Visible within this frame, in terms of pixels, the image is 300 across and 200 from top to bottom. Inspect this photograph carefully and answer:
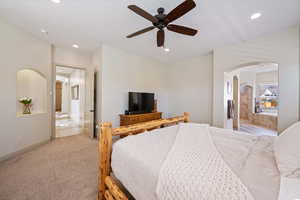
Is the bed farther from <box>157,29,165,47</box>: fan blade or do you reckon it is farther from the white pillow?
<box>157,29,165,47</box>: fan blade

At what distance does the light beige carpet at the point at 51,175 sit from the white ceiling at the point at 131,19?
2.81 meters

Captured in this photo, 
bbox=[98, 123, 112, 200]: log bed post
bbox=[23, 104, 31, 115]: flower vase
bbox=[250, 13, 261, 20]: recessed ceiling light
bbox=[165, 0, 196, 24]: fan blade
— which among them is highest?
bbox=[250, 13, 261, 20]: recessed ceiling light

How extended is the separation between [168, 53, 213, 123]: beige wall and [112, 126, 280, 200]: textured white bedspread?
A: 2582 mm

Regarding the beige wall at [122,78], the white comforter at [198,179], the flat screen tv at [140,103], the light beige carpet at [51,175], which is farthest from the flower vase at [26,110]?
the white comforter at [198,179]

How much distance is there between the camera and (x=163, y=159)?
0.98m

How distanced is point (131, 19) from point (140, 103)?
2.38m

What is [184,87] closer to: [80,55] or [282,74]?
[282,74]

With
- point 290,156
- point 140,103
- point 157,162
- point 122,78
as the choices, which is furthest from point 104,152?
point 122,78

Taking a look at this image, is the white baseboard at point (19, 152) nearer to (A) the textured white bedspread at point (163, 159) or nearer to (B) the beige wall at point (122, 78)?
(B) the beige wall at point (122, 78)

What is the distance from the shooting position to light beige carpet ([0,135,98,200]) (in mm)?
1541

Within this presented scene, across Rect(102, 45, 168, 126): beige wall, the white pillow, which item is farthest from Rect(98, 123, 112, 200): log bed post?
Rect(102, 45, 168, 126): beige wall

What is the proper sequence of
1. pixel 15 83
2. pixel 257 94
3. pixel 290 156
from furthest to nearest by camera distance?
pixel 257 94, pixel 15 83, pixel 290 156

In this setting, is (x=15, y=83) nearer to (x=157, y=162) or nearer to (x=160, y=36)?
(x=160, y=36)

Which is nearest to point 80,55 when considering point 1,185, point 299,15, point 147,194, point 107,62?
point 107,62
